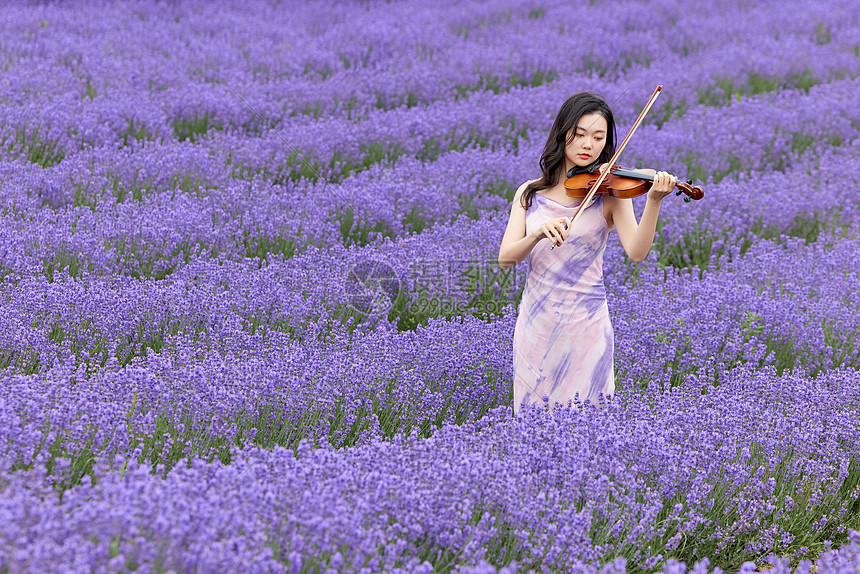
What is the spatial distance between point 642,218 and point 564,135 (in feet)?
1.46

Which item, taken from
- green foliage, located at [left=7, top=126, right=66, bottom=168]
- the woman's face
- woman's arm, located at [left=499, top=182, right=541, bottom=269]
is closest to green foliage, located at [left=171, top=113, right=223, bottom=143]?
green foliage, located at [left=7, top=126, right=66, bottom=168]

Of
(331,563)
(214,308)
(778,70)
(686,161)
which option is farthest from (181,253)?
(778,70)

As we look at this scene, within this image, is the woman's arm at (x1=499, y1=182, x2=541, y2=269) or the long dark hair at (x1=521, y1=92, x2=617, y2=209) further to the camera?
the long dark hair at (x1=521, y1=92, x2=617, y2=209)

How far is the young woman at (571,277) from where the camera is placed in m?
2.75

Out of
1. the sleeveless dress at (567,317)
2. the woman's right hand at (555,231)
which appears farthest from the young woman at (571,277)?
the woman's right hand at (555,231)

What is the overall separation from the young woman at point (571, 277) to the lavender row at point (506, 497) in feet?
0.48

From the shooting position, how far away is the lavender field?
2.07 metres

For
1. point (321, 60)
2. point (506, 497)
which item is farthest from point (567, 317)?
point (321, 60)

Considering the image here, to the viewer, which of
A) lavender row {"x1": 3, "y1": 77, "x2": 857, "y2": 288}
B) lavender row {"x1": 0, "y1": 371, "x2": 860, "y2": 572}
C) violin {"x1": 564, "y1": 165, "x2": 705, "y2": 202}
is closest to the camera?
lavender row {"x1": 0, "y1": 371, "x2": 860, "y2": 572}

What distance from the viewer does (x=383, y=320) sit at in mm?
3779

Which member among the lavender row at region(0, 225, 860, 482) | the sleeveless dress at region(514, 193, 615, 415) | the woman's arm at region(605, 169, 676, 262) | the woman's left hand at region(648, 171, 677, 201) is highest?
the woman's left hand at region(648, 171, 677, 201)

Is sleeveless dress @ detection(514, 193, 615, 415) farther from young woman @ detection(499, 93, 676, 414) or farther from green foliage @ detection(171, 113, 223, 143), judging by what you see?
green foliage @ detection(171, 113, 223, 143)

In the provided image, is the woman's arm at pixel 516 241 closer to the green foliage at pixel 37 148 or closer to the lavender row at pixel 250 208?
the lavender row at pixel 250 208

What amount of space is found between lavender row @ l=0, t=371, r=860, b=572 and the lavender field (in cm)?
1
